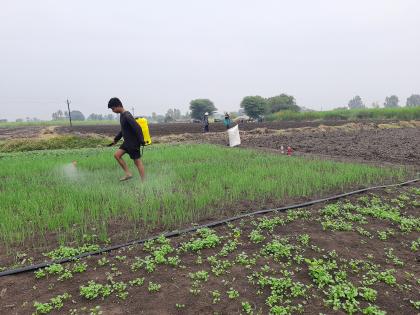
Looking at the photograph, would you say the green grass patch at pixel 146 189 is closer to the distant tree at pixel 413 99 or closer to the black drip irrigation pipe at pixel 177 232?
the black drip irrigation pipe at pixel 177 232

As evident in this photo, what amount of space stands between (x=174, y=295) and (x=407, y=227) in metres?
2.76

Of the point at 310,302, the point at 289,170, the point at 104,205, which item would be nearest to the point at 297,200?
the point at 289,170

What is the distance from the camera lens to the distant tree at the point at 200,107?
7319 cm

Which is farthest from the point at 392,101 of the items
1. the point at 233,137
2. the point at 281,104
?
the point at 233,137

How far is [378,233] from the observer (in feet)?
11.1

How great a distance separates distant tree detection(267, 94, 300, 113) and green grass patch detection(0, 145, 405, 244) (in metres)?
58.1

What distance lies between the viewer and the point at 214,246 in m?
3.12

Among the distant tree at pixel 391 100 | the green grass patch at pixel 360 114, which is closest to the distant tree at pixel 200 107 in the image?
the green grass patch at pixel 360 114

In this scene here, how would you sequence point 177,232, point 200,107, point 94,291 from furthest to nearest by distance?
1. point 200,107
2. point 177,232
3. point 94,291

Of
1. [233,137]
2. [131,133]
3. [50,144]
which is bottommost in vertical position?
[233,137]

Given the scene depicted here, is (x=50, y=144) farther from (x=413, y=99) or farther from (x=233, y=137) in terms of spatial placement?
(x=413, y=99)

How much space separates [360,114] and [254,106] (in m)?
21.3

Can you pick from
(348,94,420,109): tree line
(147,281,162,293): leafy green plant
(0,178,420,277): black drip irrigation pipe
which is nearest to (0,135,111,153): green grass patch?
(0,178,420,277): black drip irrigation pipe

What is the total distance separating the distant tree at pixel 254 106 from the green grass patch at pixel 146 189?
168ft
